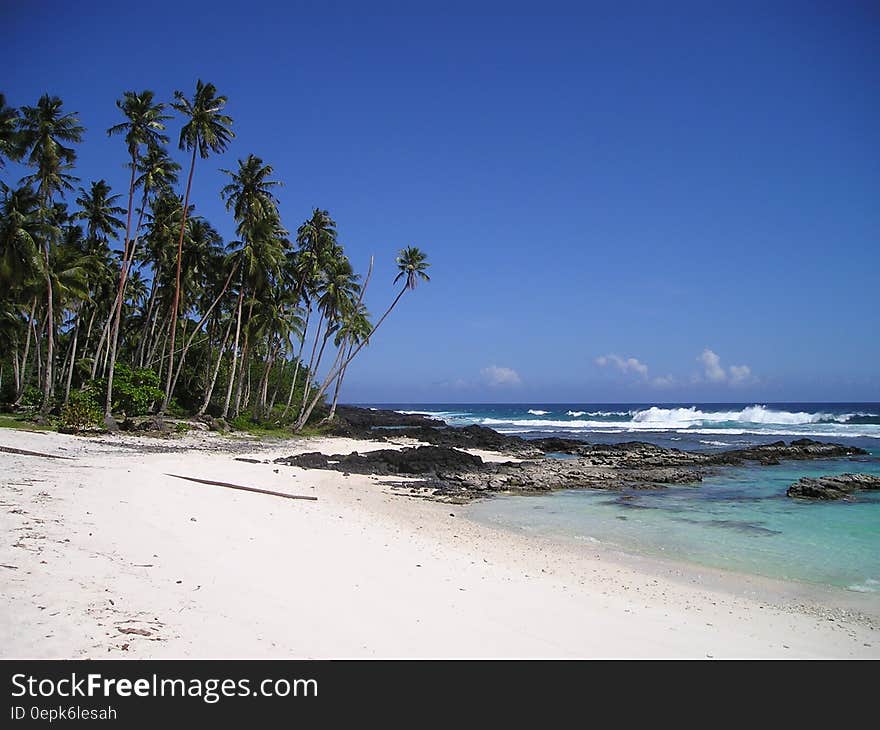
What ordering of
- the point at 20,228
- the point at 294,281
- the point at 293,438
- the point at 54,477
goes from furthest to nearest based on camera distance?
the point at 294,281, the point at 293,438, the point at 20,228, the point at 54,477

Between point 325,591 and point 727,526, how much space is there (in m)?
11.4

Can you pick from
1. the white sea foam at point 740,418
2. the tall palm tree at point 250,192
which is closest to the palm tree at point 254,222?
the tall palm tree at point 250,192

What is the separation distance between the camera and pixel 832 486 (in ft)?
59.8

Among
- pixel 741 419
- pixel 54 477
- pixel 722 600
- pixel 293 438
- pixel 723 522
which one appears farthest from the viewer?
pixel 741 419

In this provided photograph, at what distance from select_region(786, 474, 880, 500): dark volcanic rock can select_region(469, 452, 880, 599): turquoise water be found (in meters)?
0.49

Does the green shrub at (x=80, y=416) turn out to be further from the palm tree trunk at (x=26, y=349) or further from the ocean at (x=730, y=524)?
the ocean at (x=730, y=524)

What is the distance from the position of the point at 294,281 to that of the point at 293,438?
1237 cm

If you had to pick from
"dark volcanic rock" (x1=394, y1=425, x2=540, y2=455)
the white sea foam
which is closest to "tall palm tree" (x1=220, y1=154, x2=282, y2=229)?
"dark volcanic rock" (x1=394, y1=425, x2=540, y2=455)

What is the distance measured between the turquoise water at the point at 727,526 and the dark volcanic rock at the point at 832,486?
49cm

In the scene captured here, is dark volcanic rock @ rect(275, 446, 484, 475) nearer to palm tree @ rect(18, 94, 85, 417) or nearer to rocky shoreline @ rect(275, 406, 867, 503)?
rocky shoreline @ rect(275, 406, 867, 503)

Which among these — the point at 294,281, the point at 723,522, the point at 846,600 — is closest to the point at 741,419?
the point at 294,281

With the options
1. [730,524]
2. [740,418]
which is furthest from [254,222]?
[740,418]
